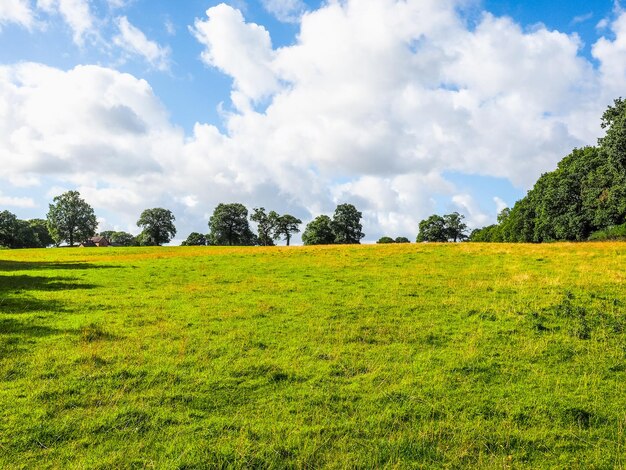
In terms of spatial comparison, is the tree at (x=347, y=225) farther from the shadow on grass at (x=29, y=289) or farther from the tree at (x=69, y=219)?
the shadow on grass at (x=29, y=289)

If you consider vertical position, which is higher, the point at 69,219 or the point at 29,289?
the point at 69,219

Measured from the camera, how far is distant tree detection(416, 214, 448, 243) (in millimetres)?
146500

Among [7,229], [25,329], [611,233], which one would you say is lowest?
[25,329]

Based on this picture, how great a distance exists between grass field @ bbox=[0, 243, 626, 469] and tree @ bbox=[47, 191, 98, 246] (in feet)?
354

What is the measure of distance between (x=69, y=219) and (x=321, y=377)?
126733 mm

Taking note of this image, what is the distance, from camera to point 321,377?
1146 centimetres

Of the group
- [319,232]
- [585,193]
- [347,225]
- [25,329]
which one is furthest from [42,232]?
[585,193]

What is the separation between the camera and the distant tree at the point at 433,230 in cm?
14650

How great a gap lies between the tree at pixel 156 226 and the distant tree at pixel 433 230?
8938 cm

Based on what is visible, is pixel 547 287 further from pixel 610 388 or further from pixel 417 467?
pixel 417 467

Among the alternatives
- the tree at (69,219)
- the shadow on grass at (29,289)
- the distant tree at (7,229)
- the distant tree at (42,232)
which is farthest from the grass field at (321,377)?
the distant tree at (42,232)

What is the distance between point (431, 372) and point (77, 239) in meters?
130

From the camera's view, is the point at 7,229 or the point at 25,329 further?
the point at 7,229

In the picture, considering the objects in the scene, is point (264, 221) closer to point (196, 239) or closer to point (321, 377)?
point (196, 239)
